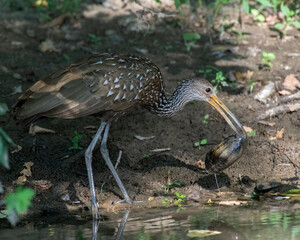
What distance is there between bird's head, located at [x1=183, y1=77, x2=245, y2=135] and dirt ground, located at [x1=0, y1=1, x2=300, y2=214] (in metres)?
0.61

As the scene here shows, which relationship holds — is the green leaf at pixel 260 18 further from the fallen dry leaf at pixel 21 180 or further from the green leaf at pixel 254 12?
the fallen dry leaf at pixel 21 180

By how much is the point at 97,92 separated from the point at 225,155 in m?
1.47

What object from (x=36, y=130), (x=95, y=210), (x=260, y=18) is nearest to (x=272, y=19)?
(x=260, y=18)

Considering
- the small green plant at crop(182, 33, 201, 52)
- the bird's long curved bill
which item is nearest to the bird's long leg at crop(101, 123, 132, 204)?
the bird's long curved bill

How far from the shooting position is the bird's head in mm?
6320

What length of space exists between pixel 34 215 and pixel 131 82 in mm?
1700

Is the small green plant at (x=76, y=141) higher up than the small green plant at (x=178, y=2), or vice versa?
the small green plant at (x=178, y=2)

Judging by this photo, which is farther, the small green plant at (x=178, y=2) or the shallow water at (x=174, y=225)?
the small green plant at (x=178, y=2)

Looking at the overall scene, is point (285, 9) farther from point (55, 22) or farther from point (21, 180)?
point (21, 180)

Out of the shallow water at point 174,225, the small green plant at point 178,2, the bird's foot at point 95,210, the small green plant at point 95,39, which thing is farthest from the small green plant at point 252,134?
the small green plant at point 95,39

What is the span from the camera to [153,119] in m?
7.37

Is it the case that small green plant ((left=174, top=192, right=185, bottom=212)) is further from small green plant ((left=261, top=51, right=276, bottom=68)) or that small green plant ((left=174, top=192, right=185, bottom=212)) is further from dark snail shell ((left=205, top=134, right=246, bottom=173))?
small green plant ((left=261, top=51, right=276, bottom=68))

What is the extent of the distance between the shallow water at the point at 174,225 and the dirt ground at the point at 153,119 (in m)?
0.40

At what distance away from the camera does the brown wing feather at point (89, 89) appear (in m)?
5.78
